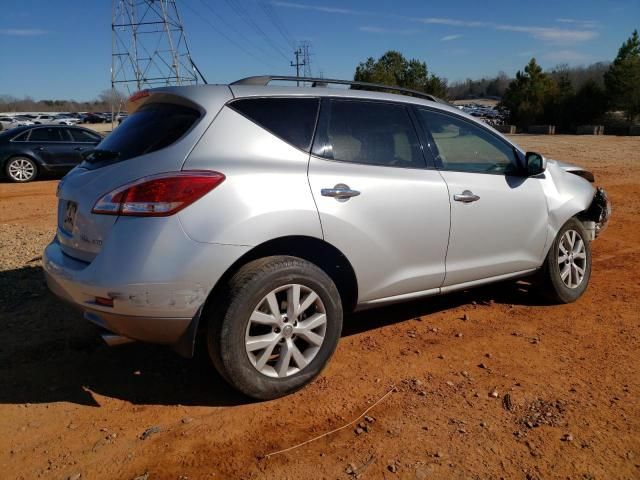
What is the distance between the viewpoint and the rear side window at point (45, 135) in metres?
13.7

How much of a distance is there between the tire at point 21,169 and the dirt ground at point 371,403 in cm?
1026

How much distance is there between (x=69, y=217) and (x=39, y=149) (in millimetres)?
12051

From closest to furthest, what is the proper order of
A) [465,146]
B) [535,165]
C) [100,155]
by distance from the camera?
[100,155]
[465,146]
[535,165]

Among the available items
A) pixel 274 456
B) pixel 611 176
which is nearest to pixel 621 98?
pixel 611 176

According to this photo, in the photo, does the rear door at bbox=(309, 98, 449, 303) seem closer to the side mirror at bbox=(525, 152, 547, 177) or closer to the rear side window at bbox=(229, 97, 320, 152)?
the rear side window at bbox=(229, 97, 320, 152)

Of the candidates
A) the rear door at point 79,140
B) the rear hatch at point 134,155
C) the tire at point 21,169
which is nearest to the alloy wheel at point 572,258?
the rear hatch at point 134,155

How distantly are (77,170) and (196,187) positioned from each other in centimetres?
106

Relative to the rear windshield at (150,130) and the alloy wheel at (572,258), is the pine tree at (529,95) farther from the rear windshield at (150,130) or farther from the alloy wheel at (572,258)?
the rear windshield at (150,130)

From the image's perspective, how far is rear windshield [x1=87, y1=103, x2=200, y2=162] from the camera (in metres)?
3.06

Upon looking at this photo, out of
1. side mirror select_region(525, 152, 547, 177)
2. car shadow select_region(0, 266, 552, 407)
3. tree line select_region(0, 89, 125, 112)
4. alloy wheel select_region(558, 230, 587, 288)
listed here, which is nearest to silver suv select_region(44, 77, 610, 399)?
side mirror select_region(525, 152, 547, 177)

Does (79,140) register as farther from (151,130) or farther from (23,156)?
(151,130)

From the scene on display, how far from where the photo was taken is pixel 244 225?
9.52 ft

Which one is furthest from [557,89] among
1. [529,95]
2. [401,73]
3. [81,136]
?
[81,136]

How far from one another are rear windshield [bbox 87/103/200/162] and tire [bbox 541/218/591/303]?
314 cm
